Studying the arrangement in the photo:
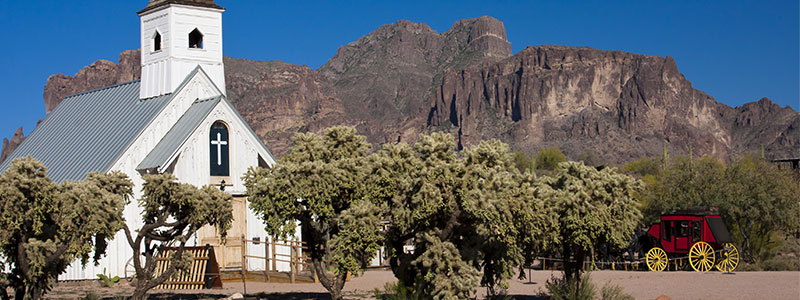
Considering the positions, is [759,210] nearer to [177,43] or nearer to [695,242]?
[695,242]

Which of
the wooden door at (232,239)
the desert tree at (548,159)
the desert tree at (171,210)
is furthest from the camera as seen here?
the desert tree at (548,159)

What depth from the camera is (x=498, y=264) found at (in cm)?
1850

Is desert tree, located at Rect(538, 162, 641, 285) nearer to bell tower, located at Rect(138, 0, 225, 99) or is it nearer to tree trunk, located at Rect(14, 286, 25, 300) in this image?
tree trunk, located at Rect(14, 286, 25, 300)

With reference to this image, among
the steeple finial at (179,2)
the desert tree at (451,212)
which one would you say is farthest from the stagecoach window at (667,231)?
the steeple finial at (179,2)

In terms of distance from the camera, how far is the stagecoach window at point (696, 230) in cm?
3259

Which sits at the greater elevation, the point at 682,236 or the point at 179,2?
the point at 179,2

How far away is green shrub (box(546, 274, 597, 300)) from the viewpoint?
20219mm

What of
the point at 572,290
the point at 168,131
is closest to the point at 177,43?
the point at 168,131

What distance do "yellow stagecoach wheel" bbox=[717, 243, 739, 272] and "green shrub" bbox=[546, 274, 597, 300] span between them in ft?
40.7

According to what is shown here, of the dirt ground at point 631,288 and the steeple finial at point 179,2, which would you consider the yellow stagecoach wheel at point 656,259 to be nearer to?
the dirt ground at point 631,288

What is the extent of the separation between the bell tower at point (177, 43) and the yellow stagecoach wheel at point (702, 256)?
54.7 ft

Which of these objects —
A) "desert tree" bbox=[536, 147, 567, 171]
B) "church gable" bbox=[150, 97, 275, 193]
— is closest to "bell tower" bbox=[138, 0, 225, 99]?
"church gable" bbox=[150, 97, 275, 193]

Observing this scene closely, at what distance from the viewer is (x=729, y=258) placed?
1246 inches

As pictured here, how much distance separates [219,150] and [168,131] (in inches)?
77.7
